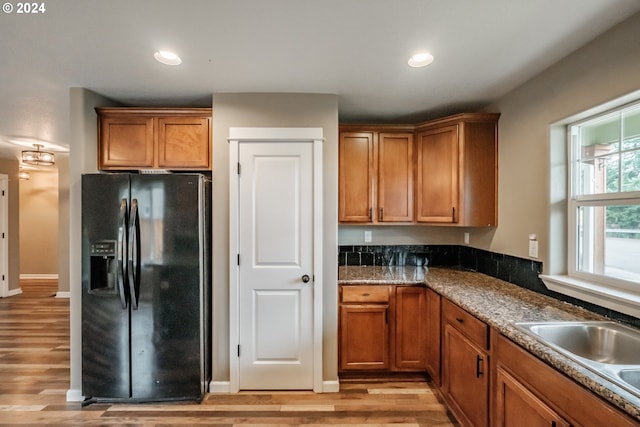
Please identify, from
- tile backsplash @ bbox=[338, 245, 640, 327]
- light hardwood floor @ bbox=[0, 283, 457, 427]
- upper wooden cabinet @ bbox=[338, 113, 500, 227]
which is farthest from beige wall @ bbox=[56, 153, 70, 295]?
upper wooden cabinet @ bbox=[338, 113, 500, 227]

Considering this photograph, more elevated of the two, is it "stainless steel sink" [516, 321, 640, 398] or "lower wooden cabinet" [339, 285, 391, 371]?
"stainless steel sink" [516, 321, 640, 398]

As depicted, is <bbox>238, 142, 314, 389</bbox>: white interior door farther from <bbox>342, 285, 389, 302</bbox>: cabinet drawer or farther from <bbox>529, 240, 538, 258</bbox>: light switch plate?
<bbox>529, 240, 538, 258</bbox>: light switch plate

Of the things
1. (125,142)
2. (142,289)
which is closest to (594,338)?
(142,289)

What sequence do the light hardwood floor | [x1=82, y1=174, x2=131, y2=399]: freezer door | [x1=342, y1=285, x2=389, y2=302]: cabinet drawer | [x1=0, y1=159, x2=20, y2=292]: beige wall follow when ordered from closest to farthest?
the light hardwood floor < [x1=82, y1=174, x2=131, y2=399]: freezer door < [x1=342, y1=285, x2=389, y2=302]: cabinet drawer < [x1=0, y1=159, x2=20, y2=292]: beige wall

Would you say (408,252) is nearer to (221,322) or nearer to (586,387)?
(221,322)

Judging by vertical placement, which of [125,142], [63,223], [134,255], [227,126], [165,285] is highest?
[227,126]

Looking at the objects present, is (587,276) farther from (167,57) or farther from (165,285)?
(167,57)

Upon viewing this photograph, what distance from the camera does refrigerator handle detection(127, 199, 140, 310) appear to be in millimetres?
2236

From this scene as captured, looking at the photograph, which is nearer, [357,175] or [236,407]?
[236,407]

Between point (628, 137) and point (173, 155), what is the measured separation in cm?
306

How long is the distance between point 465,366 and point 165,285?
7.14 feet

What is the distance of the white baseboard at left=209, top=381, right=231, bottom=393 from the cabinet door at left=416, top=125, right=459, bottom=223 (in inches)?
88.3

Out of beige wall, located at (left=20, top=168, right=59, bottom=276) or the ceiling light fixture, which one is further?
beige wall, located at (left=20, top=168, right=59, bottom=276)

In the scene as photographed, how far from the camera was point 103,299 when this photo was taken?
2.28 meters
